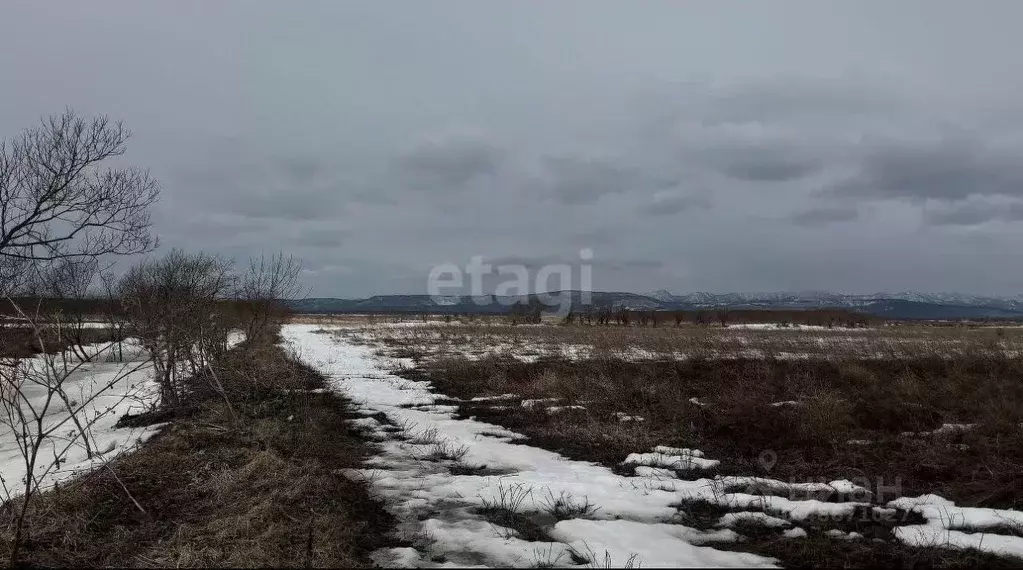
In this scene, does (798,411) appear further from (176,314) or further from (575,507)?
(176,314)

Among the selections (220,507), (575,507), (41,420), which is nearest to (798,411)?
(575,507)

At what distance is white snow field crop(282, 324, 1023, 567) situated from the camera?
403 centimetres

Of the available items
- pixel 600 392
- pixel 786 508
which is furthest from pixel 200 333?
pixel 786 508

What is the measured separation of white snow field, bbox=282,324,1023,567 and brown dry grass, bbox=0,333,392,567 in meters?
0.41

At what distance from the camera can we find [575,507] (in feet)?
16.7

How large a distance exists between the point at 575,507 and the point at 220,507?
3.14 meters

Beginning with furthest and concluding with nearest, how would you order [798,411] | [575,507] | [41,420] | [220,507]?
[798,411], [575,507], [220,507], [41,420]

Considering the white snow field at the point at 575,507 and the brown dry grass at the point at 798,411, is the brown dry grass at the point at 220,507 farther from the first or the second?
the brown dry grass at the point at 798,411

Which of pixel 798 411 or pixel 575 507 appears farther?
pixel 798 411

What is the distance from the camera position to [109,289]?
72.8 ft

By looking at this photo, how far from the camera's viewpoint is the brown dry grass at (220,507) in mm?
3990

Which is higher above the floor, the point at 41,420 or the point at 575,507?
the point at 41,420

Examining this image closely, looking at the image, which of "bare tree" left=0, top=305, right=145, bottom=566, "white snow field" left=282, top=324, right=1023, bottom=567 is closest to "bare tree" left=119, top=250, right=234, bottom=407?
"bare tree" left=0, top=305, right=145, bottom=566

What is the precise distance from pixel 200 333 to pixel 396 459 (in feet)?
18.3
